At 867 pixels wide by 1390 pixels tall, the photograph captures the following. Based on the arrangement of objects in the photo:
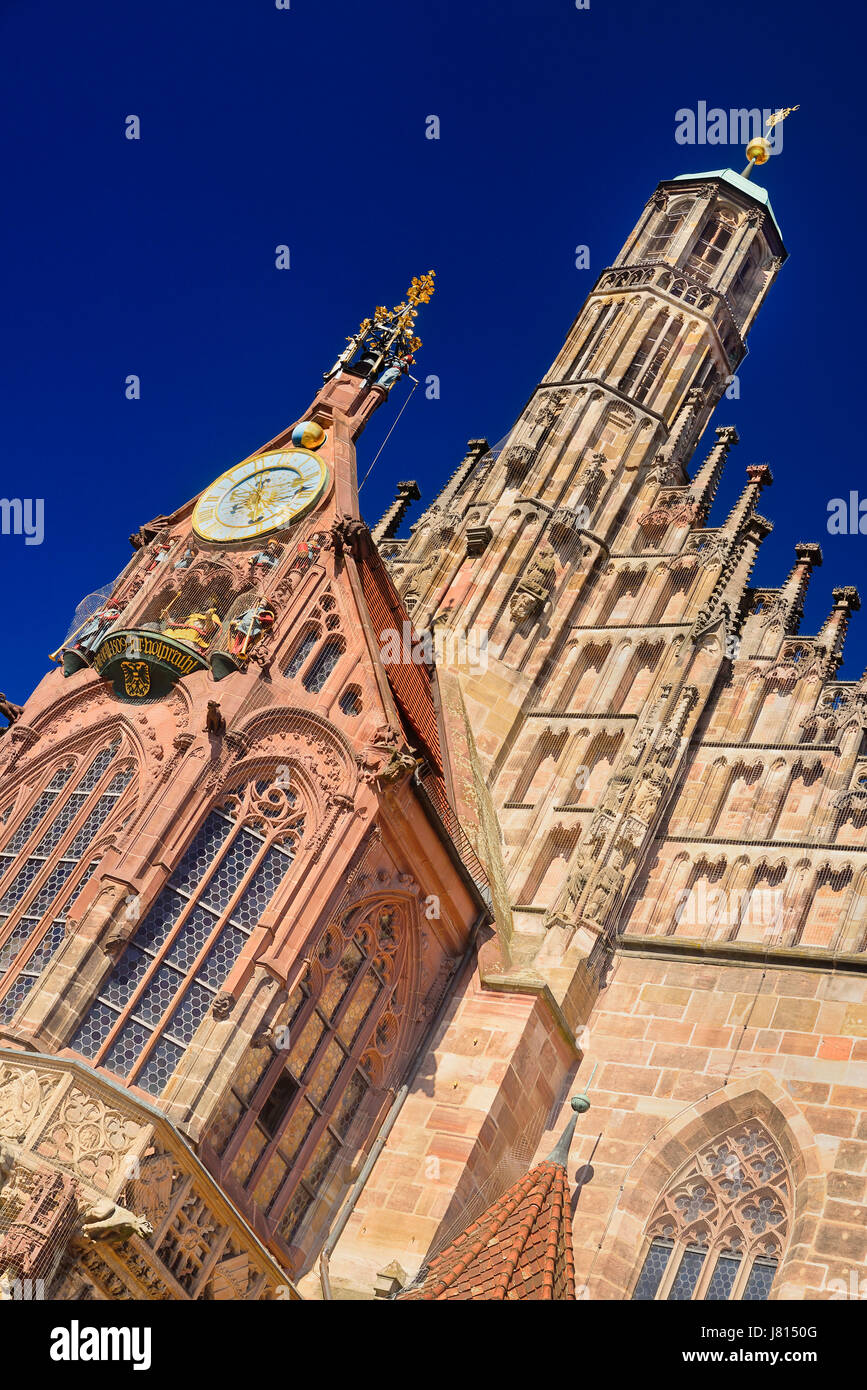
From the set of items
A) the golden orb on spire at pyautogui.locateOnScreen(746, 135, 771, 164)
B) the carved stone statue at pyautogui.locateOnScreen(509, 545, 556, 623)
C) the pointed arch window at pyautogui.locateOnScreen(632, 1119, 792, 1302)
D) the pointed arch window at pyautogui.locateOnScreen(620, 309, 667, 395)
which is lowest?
the pointed arch window at pyautogui.locateOnScreen(632, 1119, 792, 1302)

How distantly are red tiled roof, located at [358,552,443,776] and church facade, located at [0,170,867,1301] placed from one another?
4.7 inches

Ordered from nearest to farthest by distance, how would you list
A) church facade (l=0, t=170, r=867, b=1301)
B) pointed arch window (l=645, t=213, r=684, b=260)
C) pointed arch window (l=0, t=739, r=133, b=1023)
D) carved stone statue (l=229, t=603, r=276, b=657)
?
church facade (l=0, t=170, r=867, b=1301)
pointed arch window (l=0, t=739, r=133, b=1023)
carved stone statue (l=229, t=603, r=276, b=657)
pointed arch window (l=645, t=213, r=684, b=260)

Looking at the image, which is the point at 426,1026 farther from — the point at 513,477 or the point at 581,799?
the point at 513,477

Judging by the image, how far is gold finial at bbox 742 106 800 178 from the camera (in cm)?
4144

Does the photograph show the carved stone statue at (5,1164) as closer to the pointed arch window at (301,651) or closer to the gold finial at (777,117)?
the pointed arch window at (301,651)

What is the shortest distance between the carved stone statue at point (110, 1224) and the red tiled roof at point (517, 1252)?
3.66m

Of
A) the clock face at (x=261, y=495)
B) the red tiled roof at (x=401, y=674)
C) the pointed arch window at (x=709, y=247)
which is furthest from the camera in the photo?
the pointed arch window at (x=709, y=247)

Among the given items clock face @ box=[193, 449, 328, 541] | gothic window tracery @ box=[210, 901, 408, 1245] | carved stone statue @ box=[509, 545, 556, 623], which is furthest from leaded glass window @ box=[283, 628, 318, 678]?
carved stone statue @ box=[509, 545, 556, 623]

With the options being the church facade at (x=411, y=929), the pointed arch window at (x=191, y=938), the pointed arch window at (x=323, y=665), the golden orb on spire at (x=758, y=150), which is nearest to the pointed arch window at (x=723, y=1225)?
the church facade at (x=411, y=929)

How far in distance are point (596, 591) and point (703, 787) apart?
216 inches

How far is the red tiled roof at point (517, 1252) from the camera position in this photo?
21328 mm

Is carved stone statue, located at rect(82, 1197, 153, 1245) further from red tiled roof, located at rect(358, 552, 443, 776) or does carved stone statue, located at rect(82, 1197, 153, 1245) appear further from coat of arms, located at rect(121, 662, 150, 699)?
red tiled roof, located at rect(358, 552, 443, 776)

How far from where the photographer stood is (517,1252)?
2192 cm

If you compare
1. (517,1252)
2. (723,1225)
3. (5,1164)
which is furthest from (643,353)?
(5,1164)
